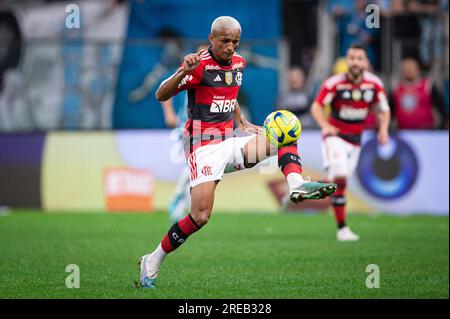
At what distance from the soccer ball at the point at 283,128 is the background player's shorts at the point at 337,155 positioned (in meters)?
4.52

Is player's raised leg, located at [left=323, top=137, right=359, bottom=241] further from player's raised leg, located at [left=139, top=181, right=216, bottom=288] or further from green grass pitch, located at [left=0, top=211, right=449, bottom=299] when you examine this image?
player's raised leg, located at [left=139, top=181, right=216, bottom=288]

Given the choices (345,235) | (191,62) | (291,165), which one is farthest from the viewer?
(345,235)

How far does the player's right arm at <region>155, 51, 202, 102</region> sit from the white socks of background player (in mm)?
1264

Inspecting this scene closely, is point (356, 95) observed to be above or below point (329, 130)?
above

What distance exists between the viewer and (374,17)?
13914mm

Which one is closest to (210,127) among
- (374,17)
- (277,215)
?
(374,17)

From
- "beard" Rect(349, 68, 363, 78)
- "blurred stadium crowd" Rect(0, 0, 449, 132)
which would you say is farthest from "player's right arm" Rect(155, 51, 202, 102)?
"blurred stadium crowd" Rect(0, 0, 449, 132)

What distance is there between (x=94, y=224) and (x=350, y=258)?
5.06 metres

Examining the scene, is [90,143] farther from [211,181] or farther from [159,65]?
[211,181]

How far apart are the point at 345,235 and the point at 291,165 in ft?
14.3

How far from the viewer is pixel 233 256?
10812mm

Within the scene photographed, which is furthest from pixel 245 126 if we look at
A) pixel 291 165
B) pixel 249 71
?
pixel 249 71

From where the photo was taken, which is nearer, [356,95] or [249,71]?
[356,95]

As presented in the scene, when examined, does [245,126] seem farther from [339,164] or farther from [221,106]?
[339,164]
